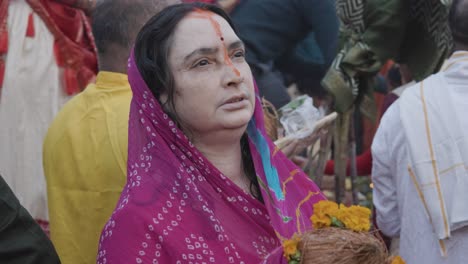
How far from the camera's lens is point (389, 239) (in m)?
4.82

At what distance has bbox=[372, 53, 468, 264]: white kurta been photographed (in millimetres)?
3752

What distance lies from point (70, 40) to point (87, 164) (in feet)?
5.04

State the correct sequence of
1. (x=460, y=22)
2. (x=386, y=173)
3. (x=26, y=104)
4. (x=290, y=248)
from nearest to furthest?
(x=290, y=248)
(x=460, y=22)
(x=386, y=173)
(x=26, y=104)

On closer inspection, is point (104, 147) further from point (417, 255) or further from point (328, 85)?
point (328, 85)

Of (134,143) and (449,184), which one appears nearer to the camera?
(134,143)

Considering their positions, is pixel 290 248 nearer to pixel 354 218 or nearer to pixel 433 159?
pixel 354 218

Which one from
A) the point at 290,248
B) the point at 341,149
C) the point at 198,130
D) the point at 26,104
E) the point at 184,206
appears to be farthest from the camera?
the point at 341,149

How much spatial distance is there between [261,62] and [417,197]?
1946 mm

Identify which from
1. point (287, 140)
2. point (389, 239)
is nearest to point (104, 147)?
point (287, 140)

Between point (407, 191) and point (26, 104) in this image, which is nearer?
point (407, 191)

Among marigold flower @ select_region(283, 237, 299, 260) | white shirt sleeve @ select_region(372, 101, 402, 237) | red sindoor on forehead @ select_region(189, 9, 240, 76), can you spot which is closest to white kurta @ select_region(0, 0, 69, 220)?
white shirt sleeve @ select_region(372, 101, 402, 237)

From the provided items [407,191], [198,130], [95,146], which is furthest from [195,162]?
[407,191]

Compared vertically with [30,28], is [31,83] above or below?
below

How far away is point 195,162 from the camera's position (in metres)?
2.97
